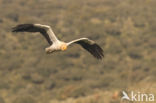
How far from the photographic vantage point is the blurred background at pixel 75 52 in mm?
26812

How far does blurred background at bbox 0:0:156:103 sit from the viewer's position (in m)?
26.8

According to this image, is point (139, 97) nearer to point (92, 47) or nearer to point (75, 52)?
point (92, 47)

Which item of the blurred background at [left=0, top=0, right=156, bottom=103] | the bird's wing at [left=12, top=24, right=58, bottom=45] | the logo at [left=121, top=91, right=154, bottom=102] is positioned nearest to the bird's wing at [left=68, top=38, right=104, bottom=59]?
the bird's wing at [left=12, top=24, right=58, bottom=45]

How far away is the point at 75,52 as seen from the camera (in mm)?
33469

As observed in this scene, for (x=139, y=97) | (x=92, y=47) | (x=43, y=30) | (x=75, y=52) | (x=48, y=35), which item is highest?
(x=43, y=30)

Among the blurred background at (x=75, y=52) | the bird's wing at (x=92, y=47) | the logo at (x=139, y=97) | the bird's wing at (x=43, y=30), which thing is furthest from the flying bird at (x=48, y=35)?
the blurred background at (x=75, y=52)

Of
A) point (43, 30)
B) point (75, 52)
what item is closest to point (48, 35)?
point (43, 30)

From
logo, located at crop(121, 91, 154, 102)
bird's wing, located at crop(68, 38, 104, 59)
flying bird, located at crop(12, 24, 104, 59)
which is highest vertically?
flying bird, located at crop(12, 24, 104, 59)

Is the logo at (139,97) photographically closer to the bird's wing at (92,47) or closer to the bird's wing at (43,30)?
the bird's wing at (92,47)

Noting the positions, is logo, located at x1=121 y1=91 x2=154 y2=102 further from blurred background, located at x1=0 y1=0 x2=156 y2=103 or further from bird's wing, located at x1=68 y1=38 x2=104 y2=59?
blurred background, located at x1=0 y1=0 x2=156 y2=103

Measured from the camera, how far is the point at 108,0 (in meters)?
50.0

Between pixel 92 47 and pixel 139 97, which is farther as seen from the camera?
pixel 92 47

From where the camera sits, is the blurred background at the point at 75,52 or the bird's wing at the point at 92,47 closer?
the bird's wing at the point at 92,47

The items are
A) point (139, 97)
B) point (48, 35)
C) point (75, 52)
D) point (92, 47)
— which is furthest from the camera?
point (75, 52)
